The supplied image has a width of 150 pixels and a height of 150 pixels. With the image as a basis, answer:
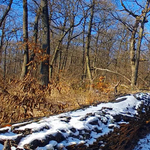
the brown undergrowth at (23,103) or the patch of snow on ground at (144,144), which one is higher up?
the brown undergrowth at (23,103)

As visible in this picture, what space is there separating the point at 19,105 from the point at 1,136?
1902 millimetres

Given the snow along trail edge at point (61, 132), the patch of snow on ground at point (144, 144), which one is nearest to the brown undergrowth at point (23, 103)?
the snow along trail edge at point (61, 132)

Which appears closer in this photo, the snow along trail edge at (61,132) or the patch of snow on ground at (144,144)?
the snow along trail edge at (61,132)

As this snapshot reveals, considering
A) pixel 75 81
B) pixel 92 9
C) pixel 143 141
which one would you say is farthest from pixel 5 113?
pixel 92 9

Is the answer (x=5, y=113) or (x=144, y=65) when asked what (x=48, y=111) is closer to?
(x=5, y=113)

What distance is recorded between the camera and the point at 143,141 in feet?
11.5

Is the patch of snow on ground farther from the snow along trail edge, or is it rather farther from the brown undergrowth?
the brown undergrowth

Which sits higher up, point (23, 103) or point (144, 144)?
point (23, 103)

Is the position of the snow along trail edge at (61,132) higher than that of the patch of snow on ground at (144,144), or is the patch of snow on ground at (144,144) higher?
the snow along trail edge at (61,132)

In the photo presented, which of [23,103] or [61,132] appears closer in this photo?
[61,132]

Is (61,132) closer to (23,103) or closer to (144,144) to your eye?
(23,103)

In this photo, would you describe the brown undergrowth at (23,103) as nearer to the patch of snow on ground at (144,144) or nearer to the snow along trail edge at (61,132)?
the snow along trail edge at (61,132)

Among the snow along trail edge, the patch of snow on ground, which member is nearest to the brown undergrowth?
the snow along trail edge

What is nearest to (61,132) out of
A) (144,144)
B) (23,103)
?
(23,103)
